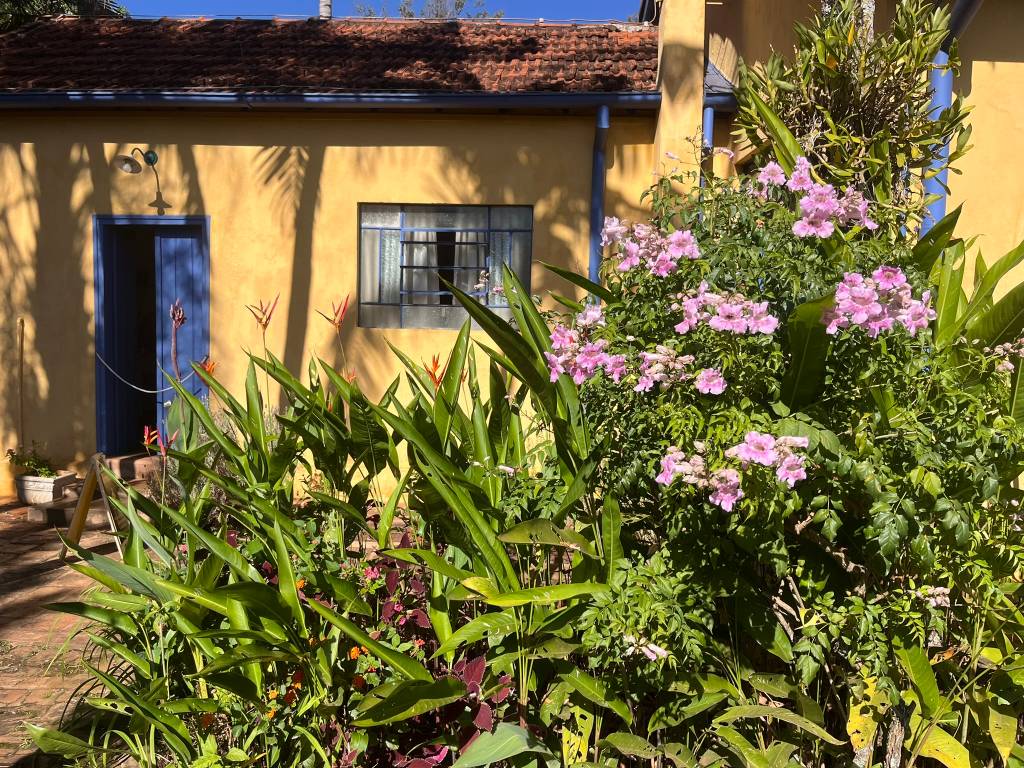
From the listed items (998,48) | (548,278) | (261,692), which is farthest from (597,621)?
(548,278)

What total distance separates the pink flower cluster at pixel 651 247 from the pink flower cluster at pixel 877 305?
46 centimetres

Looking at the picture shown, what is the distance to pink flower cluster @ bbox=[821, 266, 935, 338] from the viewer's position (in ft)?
7.94

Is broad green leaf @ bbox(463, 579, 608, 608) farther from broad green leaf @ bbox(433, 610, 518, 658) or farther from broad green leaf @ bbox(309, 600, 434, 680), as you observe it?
broad green leaf @ bbox(309, 600, 434, 680)

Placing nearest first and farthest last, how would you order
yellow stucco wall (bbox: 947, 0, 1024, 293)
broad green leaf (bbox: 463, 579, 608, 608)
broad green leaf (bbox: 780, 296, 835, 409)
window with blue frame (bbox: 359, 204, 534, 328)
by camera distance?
1. broad green leaf (bbox: 780, 296, 835, 409)
2. broad green leaf (bbox: 463, 579, 608, 608)
3. yellow stucco wall (bbox: 947, 0, 1024, 293)
4. window with blue frame (bbox: 359, 204, 534, 328)

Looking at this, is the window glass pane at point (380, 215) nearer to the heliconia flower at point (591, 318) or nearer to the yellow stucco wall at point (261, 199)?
the yellow stucco wall at point (261, 199)

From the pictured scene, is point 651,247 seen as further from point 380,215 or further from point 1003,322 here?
point 380,215

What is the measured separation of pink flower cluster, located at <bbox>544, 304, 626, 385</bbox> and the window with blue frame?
17.7 ft

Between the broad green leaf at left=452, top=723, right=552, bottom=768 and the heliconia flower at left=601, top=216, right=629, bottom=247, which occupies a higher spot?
the heliconia flower at left=601, top=216, right=629, bottom=247

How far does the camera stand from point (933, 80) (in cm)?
503

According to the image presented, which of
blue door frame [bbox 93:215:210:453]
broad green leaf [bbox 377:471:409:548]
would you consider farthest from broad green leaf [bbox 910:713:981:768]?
blue door frame [bbox 93:215:210:453]

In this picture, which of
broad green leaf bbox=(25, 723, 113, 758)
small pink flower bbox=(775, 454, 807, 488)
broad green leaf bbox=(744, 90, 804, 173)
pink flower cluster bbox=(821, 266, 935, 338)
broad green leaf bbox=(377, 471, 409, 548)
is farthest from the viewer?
broad green leaf bbox=(744, 90, 804, 173)

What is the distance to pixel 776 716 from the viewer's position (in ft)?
9.07

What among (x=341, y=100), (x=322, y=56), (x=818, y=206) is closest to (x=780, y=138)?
(x=818, y=206)

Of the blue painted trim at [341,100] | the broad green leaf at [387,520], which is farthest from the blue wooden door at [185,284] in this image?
the broad green leaf at [387,520]
